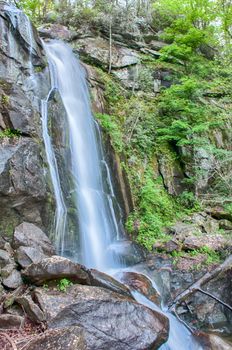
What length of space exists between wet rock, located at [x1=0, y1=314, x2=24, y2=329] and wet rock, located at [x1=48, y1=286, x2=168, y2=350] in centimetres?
42

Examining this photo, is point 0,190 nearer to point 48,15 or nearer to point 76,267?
point 76,267

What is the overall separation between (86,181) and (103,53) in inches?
293

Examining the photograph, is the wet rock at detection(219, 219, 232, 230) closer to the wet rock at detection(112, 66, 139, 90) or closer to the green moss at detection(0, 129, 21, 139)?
the green moss at detection(0, 129, 21, 139)

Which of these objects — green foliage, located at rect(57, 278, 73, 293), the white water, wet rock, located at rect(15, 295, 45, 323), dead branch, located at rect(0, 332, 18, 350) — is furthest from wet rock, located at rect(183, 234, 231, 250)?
dead branch, located at rect(0, 332, 18, 350)

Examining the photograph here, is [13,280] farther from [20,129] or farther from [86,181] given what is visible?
[86,181]

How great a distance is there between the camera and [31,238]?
6.28 meters

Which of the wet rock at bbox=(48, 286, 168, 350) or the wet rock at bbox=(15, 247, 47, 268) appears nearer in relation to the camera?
the wet rock at bbox=(48, 286, 168, 350)

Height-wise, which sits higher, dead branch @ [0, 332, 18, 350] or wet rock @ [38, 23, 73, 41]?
wet rock @ [38, 23, 73, 41]

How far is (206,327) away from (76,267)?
3011 millimetres

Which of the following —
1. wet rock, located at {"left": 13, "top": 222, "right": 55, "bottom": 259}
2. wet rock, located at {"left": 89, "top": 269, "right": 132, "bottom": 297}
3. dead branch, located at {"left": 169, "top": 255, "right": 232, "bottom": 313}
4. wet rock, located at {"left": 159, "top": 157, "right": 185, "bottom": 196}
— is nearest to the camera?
wet rock, located at {"left": 89, "top": 269, "right": 132, "bottom": 297}

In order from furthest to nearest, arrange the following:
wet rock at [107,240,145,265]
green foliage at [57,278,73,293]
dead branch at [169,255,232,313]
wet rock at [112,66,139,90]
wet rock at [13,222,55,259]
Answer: wet rock at [112,66,139,90] → wet rock at [107,240,145,265] → dead branch at [169,255,232,313] → wet rock at [13,222,55,259] → green foliage at [57,278,73,293]

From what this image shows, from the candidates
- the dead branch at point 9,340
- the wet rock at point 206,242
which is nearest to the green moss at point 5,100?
the dead branch at point 9,340

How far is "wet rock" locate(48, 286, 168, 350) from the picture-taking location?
448 cm

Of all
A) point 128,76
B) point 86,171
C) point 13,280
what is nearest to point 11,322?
point 13,280
